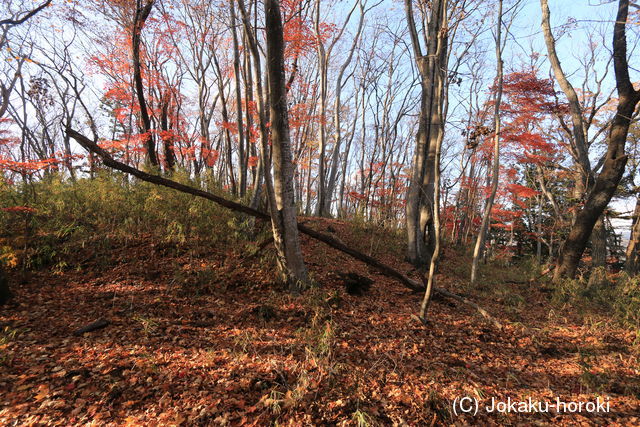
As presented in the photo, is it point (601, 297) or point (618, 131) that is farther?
point (618, 131)

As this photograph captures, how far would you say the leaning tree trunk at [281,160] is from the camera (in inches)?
147

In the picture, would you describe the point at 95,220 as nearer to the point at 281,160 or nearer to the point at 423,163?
the point at 281,160

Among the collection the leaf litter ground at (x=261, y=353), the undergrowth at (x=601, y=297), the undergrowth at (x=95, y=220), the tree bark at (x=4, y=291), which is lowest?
the undergrowth at (x=601, y=297)

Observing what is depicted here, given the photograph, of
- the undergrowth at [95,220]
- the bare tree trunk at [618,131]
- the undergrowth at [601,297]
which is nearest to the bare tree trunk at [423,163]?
the undergrowth at [601,297]

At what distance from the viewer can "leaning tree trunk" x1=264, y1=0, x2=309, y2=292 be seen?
372 cm

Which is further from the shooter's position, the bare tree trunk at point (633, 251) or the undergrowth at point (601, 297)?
the bare tree trunk at point (633, 251)

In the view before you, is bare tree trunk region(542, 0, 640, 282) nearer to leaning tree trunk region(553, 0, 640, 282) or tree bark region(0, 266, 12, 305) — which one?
leaning tree trunk region(553, 0, 640, 282)

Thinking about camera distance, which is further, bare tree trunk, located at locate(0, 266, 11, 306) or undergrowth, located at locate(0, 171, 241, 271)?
undergrowth, located at locate(0, 171, 241, 271)

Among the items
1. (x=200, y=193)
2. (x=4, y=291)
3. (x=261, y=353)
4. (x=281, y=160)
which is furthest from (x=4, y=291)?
(x=281, y=160)

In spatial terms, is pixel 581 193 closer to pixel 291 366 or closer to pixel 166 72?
pixel 291 366

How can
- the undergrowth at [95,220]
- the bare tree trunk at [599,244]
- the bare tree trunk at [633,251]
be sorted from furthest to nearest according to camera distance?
the bare tree trunk at [633,251] → the bare tree trunk at [599,244] → the undergrowth at [95,220]

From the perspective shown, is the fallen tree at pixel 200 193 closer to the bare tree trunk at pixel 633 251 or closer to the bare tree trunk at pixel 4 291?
the bare tree trunk at pixel 4 291

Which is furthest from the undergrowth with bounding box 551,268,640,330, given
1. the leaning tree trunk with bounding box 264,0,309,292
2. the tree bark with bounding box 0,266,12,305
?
the tree bark with bounding box 0,266,12,305

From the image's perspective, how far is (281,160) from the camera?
13.2 ft
